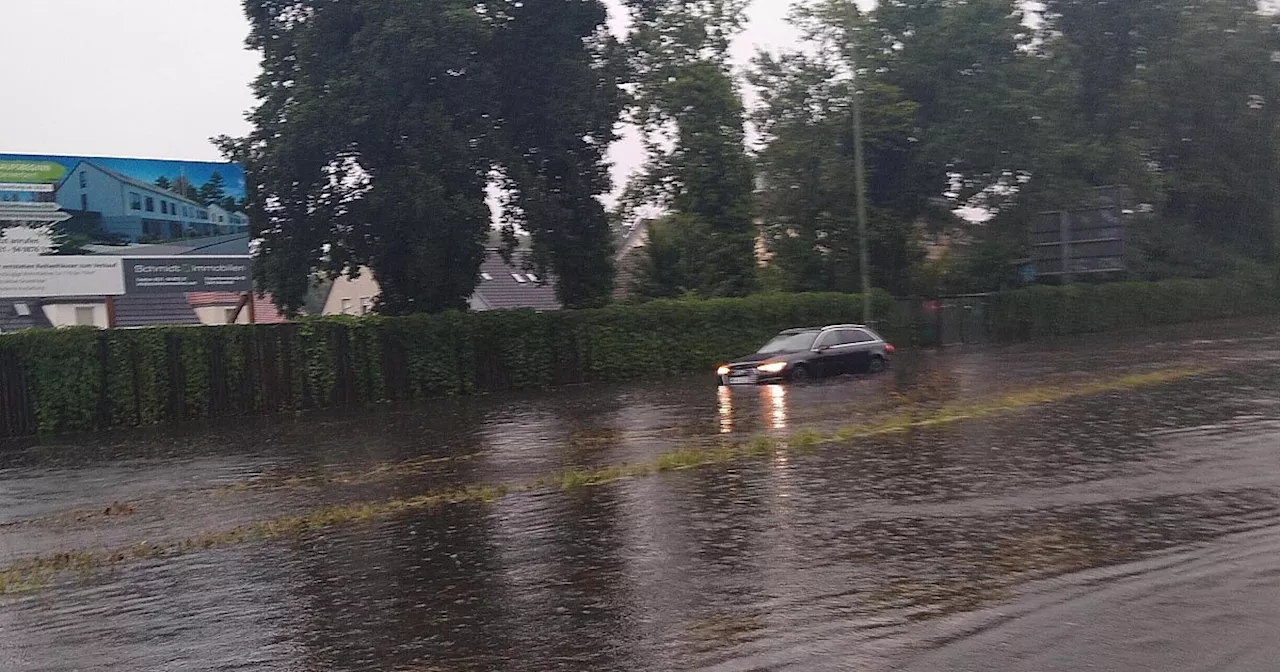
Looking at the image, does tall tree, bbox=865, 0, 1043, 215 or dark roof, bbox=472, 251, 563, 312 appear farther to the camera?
dark roof, bbox=472, 251, 563, 312

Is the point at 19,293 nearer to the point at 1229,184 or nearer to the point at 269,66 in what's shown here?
the point at 269,66

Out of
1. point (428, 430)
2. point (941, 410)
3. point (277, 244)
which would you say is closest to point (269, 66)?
point (277, 244)

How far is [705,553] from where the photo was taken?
9.25 m

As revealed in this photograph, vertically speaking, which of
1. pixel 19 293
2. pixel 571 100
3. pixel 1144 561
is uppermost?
pixel 571 100

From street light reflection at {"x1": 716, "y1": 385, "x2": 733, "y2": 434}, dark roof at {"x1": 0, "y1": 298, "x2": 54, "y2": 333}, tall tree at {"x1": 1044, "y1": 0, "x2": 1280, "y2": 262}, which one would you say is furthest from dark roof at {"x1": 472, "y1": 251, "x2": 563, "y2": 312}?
street light reflection at {"x1": 716, "y1": 385, "x2": 733, "y2": 434}

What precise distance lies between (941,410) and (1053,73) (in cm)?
2896

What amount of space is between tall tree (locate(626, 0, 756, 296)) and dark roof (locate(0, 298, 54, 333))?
63.8ft

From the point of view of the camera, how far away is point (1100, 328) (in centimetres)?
4803

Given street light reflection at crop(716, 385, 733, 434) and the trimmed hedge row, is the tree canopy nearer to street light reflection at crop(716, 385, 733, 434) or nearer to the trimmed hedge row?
the trimmed hedge row

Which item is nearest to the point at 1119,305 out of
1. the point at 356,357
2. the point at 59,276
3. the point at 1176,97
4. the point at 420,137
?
the point at 1176,97

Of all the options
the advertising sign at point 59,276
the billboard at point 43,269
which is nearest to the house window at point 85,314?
the advertising sign at point 59,276

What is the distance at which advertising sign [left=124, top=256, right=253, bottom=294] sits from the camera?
2983 cm

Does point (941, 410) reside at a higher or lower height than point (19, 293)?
lower

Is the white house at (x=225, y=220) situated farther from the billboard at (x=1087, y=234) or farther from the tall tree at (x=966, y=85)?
the billboard at (x=1087, y=234)
